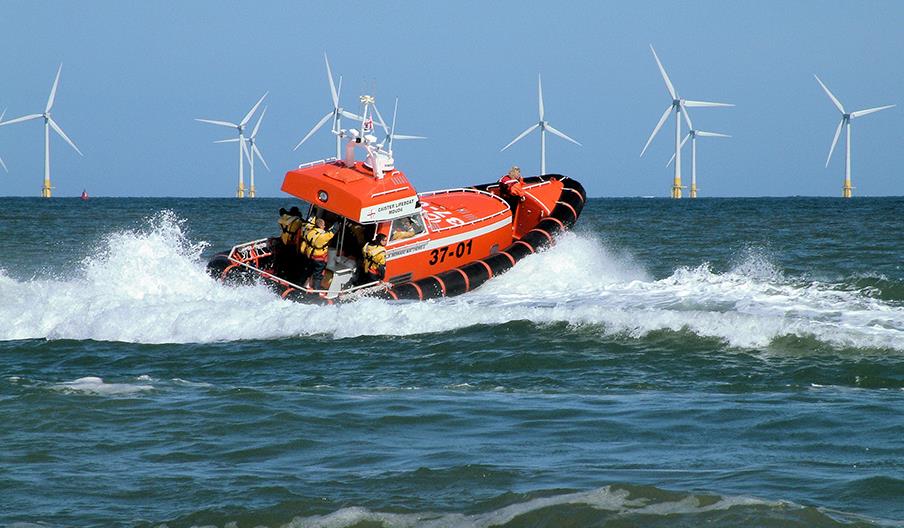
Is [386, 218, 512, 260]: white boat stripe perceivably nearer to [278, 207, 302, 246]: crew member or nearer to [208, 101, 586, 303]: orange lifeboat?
[208, 101, 586, 303]: orange lifeboat

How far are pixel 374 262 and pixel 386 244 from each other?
0.65 meters

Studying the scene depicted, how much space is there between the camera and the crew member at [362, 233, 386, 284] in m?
14.4

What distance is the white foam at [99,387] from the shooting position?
9.16m

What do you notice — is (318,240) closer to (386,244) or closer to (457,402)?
→ (386,244)

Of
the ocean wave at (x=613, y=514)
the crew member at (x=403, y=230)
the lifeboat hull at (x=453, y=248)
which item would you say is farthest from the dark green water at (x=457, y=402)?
the crew member at (x=403, y=230)

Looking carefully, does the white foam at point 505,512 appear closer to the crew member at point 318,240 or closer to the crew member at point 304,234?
the crew member at point 318,240

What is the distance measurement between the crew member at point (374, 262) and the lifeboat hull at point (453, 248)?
155 mm

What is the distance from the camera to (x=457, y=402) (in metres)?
8.73

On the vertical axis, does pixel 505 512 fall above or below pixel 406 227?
below

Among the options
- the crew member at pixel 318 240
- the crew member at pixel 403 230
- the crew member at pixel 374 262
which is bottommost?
the crew member at pixel 374 262

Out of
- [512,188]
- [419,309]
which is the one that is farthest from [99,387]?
[512,188]

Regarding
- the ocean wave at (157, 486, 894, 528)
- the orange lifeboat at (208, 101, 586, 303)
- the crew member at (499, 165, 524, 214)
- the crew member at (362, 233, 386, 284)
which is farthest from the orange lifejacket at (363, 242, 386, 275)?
the ocean wave at (157, 486, 894, 528)

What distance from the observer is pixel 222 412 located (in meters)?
8.31

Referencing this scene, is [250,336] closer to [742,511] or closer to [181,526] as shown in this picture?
[181,526]
